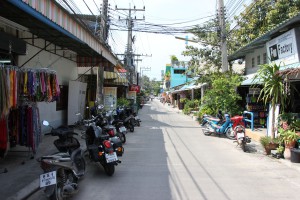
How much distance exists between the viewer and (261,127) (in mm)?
14602

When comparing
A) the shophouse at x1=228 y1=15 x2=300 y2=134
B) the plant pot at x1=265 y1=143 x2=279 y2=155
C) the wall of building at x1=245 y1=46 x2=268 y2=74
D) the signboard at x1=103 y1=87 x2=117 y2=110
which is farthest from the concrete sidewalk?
the wall of building at x1=245 y1=46 x2=268 y2=74

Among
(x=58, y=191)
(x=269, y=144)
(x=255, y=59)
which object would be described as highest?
(x=255, y=59)

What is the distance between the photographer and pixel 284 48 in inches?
447

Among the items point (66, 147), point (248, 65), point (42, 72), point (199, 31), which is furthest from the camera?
point (199, 31)

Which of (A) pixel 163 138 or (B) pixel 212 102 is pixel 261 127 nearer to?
(B) pixel 212 102

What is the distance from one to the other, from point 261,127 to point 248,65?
5.01 meters

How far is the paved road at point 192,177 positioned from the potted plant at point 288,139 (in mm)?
417

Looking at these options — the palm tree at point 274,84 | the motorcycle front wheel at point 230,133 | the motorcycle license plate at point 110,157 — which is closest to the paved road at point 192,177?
the motorcycle license plate at point 110,157

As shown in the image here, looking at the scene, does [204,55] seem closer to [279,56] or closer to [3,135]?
[279,56]

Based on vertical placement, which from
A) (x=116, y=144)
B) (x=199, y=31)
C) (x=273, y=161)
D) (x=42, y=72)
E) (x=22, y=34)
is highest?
(x=199, y=31)

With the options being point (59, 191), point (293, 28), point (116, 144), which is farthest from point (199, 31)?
point (59, 191)

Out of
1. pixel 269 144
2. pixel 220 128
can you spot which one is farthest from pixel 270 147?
pixel 220 128

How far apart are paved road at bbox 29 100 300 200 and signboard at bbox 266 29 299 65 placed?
390cm

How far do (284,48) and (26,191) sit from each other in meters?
10.2
